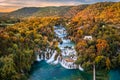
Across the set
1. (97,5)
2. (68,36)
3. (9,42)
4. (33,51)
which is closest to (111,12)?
(97,5)

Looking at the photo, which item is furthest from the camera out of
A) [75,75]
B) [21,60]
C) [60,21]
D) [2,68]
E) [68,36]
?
[60,21]

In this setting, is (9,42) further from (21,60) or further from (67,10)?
(67,10)

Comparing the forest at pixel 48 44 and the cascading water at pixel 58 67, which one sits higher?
the forest at pixel 48 44

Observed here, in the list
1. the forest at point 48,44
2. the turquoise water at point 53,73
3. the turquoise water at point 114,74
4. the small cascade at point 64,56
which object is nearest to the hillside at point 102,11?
the forest at point 48,44

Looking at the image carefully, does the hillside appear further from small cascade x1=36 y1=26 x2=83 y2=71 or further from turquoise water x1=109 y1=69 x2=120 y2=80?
turquoise water x1=109 y1=69 x2=120 y2=80

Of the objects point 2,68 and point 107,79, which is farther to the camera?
point 107,79

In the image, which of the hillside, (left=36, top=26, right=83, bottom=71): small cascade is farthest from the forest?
the hillside

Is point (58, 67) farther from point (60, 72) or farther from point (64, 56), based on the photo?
point (64, 56)

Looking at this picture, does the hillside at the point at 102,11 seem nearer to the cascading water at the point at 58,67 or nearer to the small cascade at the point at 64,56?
the small cascade at the point at 64,56
